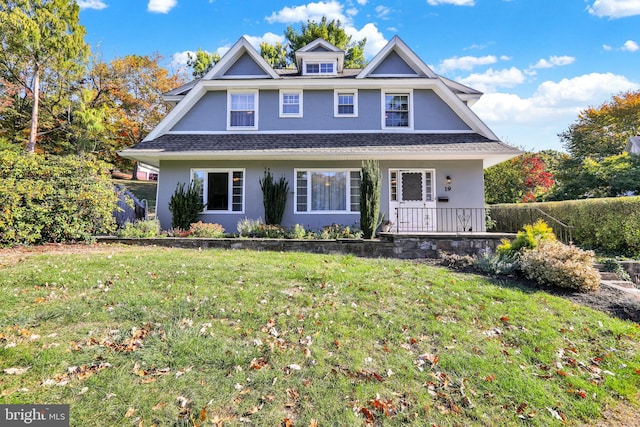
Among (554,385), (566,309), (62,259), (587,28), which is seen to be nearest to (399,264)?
(566,309)

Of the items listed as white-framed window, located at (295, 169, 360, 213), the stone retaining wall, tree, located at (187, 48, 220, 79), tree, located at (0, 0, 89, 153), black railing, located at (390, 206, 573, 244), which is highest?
tree, located at (187, 48, 220, 79)

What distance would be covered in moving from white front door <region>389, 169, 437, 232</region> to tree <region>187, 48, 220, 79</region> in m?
23.4

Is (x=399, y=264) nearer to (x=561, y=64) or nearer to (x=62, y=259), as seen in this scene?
(x=62, y=259)

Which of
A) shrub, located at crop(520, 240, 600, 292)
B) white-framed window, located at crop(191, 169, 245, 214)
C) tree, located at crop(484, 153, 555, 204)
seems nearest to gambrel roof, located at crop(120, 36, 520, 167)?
white-framed window, located at crop(191, 169, 245, 214)

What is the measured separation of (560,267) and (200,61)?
30773 millimetres

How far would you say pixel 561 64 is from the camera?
1352cm

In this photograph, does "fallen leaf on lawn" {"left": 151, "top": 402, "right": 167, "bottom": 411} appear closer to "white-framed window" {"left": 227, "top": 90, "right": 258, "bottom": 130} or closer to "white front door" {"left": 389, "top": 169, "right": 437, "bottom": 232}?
"white front door" {"left": 389, "top": 169, "right": 437, "bottom": 232}

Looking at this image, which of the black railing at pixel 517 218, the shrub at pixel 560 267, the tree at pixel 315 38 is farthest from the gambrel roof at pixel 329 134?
the tree at pixel 315 38

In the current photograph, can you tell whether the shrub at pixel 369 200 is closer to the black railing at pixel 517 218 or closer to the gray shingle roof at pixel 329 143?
the gray shingle roof at pixel 329 143

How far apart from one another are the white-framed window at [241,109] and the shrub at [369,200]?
19.3ft

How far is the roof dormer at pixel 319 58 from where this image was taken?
45.7ft

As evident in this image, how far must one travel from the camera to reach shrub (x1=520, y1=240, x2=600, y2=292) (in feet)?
18.7

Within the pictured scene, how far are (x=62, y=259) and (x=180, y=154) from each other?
5932mm

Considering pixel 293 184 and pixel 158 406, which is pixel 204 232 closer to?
pixel 293 184
